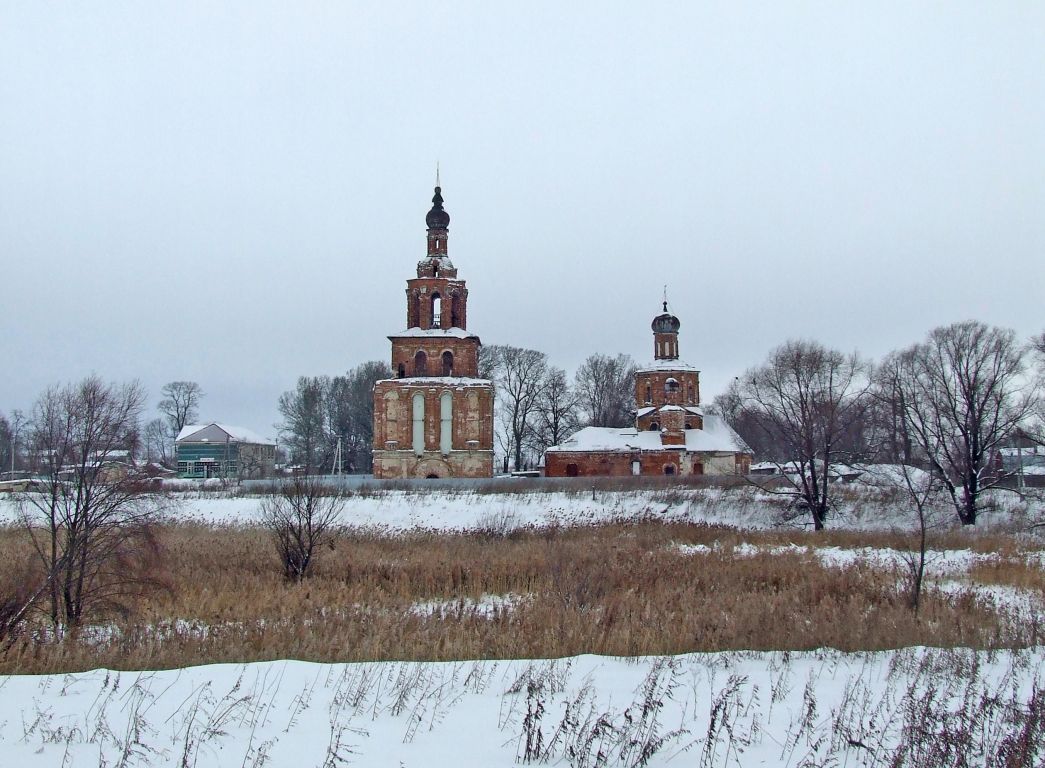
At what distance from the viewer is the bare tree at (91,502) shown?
11.0 meters

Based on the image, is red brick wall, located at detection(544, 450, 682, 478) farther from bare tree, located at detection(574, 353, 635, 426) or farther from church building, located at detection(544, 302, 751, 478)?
bare tree, located at detection(574, 353, 635, 426)

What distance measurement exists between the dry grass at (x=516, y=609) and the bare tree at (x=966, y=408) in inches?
274

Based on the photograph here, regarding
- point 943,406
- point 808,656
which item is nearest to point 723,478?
point 943,406

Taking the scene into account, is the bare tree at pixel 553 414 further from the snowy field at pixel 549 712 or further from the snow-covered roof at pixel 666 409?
the snowy field at pixel 549 712

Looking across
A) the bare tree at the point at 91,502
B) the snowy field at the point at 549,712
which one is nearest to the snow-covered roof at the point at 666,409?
the bare tree at the point at 91,502

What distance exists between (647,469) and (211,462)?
36268mm

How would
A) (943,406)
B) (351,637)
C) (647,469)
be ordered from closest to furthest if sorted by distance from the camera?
(351,637)
(943,406)
(647,469)

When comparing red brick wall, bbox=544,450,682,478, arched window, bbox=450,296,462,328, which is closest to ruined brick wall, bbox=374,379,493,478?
arched window, bbox=450,296,462,328

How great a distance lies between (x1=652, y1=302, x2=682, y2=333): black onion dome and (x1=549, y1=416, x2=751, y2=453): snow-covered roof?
800cm

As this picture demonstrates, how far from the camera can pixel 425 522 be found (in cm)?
2814

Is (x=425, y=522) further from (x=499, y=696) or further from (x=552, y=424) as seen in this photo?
(x=552, y=424)

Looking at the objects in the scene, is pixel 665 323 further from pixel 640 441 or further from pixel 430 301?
pixel 430 301

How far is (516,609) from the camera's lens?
1045 cm

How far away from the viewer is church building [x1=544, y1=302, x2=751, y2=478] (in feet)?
157
